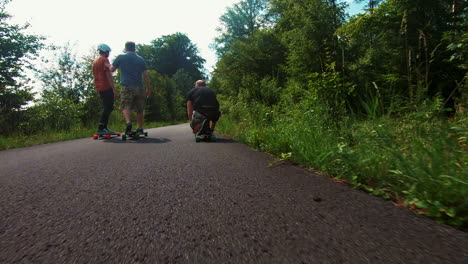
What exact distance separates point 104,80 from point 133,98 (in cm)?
94

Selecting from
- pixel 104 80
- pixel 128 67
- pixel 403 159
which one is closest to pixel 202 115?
pixel 128 67

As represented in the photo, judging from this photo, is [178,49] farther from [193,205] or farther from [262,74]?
[193,205]

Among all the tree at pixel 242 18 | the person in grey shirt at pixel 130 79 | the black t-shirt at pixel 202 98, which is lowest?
the black t-shirt at pixel 202 98

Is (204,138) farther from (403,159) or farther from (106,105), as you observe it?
(403,159)

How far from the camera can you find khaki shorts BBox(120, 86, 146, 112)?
6.25 m

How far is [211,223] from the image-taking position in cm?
126

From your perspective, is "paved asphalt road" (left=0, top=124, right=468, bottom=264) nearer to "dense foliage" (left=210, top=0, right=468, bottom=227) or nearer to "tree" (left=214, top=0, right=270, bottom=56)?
"dense foliage" (left=210, top=0, right=468, bottom=227)

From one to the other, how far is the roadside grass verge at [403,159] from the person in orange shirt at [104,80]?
529cm

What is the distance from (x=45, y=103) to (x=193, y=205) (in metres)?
12.0

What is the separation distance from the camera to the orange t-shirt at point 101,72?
627 centimetres

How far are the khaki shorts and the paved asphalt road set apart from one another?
14.0ft

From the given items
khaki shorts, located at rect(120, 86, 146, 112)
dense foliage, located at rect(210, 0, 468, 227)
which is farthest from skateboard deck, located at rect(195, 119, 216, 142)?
khaki shorts, located at rect(120, 86, 146, 112)

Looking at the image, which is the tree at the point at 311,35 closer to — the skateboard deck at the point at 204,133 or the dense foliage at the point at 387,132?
the dense foliage at the point at 387,132

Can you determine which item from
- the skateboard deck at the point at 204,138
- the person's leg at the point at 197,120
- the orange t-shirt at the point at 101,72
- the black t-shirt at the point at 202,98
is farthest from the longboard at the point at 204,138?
the orange t-shirt at the point at 101,72
